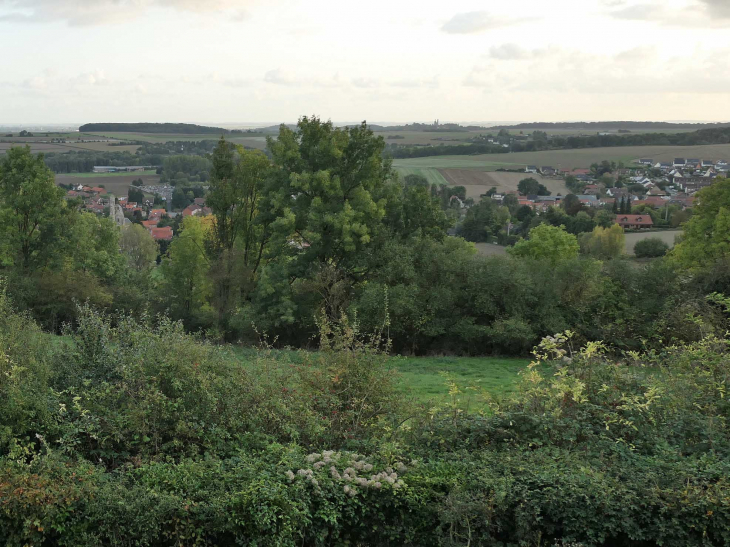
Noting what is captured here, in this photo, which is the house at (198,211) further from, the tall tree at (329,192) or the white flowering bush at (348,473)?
the white flowering bush at (348,473)

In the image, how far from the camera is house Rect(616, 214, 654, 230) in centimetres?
5931

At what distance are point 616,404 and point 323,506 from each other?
534cm

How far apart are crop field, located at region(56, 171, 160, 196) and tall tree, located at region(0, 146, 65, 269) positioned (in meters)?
75.0

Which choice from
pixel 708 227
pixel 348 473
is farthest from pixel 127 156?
pixel 348 473

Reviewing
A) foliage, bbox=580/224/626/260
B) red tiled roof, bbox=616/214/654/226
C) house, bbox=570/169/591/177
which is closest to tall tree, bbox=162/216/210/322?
foliage, bbox=580/224/626/260

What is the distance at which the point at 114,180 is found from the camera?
373ft

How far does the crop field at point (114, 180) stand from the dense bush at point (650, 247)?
80446mm

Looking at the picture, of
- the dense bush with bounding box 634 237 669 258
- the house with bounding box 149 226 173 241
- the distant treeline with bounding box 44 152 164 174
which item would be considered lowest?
the house with bounding box 149 226 173 241

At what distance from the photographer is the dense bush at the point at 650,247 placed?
45422mm

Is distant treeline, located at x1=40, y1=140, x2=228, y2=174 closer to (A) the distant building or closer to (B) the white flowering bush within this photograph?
(A) the distant building

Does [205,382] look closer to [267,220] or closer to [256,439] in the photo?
[256,439]

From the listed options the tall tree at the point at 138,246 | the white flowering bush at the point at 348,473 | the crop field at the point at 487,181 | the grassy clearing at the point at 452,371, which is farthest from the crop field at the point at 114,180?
the white flowering bush at the point at 348,473

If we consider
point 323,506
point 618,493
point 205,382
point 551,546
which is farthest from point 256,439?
point 618,493

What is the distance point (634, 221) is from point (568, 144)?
53713mm
